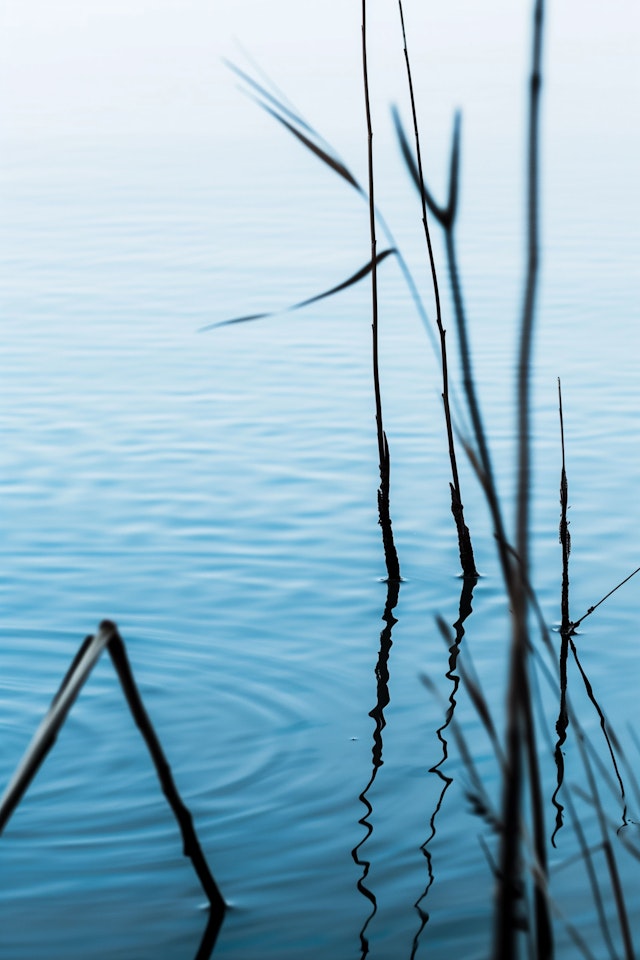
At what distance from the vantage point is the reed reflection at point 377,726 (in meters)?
3.73

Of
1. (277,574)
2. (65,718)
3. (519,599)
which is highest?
(277,574)

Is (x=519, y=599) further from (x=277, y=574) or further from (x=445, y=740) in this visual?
(x=277, y=574)

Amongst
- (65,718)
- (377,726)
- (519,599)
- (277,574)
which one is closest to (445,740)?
(377,726)

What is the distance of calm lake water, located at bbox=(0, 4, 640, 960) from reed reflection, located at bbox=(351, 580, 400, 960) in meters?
0.02

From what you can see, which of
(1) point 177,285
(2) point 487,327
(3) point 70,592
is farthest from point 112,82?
(3) point 70,592

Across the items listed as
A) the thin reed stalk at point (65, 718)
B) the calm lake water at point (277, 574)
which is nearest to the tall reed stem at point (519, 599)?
the calm lake water at point (277, 574)

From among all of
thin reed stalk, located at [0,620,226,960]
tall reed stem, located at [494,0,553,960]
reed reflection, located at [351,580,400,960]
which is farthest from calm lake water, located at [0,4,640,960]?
thin reed stalk, located at [0,620,226,960]

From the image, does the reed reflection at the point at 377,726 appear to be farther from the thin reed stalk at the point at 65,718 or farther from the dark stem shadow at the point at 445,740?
the thin reed stalk at the point at 65,718

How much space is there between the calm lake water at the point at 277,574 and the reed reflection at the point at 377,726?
0.05ft

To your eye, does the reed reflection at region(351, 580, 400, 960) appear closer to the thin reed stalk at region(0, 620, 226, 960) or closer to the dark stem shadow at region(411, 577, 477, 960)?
the dark stem shadow at region(411, 577, 477, 960)

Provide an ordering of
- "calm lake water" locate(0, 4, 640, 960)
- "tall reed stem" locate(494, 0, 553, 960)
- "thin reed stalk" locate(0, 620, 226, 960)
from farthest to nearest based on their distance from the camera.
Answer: "calm lake water" locate(0, 4, 640, 960), "thin reed stalk" locate(0, 620, 226, 960), "tall reed stem" locate(494, 0, 553, 960)

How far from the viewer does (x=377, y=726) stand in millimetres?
4910

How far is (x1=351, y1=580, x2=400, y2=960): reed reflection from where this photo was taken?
3.73m

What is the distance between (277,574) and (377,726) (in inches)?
60.2
